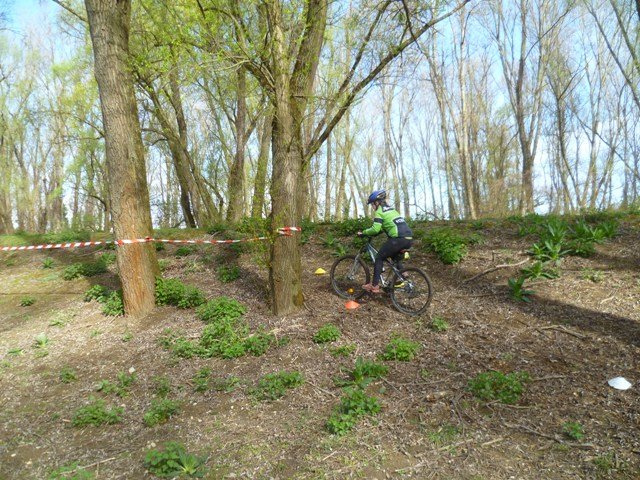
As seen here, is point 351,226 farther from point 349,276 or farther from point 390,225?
point 390,225

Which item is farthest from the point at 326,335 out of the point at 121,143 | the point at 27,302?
the point at 27,302

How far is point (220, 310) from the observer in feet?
21.1

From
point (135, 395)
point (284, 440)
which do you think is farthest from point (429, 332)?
point (135, 395)

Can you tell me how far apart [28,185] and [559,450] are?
31763mm

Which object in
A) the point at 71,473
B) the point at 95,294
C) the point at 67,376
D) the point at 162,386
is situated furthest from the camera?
the point at 95,294

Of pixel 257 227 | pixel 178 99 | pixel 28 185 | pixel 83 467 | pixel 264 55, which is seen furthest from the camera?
pixel 28 185

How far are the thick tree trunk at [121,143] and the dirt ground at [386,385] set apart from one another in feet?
2.28

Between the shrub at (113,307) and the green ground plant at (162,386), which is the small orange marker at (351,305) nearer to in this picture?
the green ground plant at (162,386)

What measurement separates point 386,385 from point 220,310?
3.12 m

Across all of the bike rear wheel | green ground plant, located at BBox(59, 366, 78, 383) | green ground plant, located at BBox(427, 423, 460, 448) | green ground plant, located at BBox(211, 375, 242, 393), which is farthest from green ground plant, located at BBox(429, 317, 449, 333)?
green ground plant, located at BBox(59, 366, 78, 383)

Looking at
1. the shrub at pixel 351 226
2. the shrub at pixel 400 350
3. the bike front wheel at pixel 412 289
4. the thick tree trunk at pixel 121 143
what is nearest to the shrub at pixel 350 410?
the shrub at pixel 400 350

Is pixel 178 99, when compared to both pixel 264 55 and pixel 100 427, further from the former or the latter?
pixel 100 427

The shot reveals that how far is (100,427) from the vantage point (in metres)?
4.18

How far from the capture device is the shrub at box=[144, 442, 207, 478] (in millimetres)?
3236
